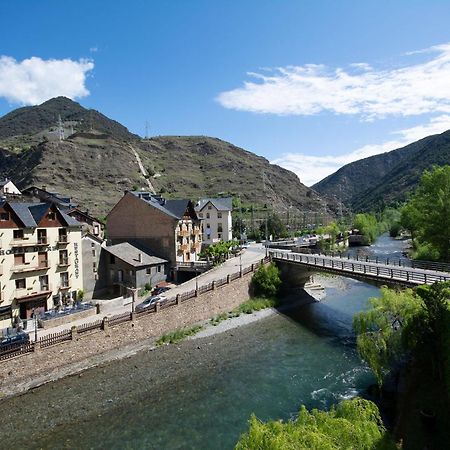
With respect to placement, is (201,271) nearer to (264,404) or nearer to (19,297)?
(19,297)

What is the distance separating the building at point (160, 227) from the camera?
6131 centimetres

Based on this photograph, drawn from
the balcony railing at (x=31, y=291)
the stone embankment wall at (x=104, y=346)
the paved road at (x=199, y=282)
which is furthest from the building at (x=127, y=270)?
the stone embankment wall at (x=104, y=346)

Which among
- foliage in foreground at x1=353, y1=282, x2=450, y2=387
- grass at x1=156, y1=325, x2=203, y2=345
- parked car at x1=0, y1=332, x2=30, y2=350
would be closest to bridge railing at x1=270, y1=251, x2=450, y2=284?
foliage in foreground at x1=353, y1=282, x2=450, y2=387

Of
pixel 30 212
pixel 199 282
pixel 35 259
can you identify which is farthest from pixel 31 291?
pixel 199 282

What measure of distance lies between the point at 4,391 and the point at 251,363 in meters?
19.0

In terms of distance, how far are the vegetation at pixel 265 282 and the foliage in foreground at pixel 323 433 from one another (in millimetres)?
38874

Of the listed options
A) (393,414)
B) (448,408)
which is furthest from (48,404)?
(448,408)

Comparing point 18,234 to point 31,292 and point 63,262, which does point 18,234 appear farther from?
point 63,262

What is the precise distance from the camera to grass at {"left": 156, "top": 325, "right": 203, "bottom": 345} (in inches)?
1471

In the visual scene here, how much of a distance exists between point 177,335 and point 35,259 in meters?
17.7

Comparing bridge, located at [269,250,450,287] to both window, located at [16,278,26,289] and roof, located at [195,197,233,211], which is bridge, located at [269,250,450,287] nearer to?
window, located at [16,278,26,289]

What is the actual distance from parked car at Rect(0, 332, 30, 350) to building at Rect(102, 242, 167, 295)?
21.5 m

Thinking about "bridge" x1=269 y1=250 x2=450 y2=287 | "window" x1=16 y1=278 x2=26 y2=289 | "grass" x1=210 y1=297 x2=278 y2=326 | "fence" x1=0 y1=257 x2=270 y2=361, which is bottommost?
"grass" x1=210 y1=297 x2=278 y2=326

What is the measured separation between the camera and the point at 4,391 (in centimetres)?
2672
